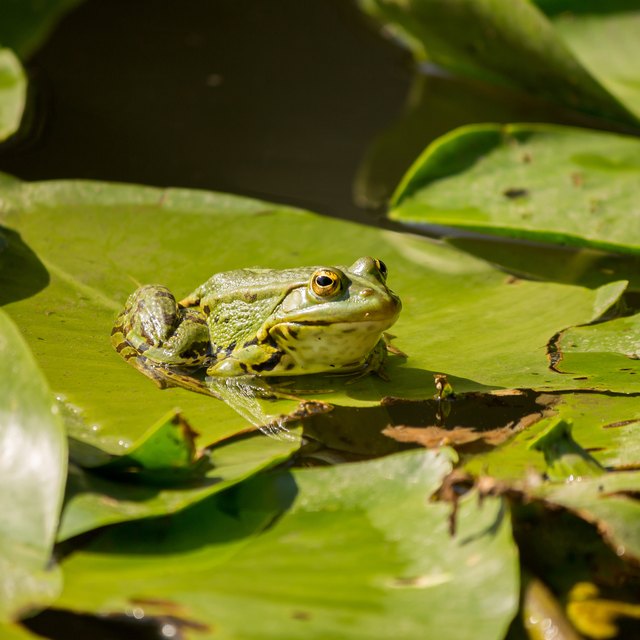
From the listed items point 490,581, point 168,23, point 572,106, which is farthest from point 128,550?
point 168,23

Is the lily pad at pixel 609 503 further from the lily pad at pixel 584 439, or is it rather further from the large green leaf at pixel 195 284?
the large green leaf at pixel 195 284

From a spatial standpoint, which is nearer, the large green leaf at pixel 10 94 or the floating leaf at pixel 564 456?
the floating leaf at pixel 564 456

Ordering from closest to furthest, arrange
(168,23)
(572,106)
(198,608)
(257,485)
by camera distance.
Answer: (198,608), (257,485), (572,106), (168,23)

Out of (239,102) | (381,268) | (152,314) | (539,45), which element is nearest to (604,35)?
(539,45)

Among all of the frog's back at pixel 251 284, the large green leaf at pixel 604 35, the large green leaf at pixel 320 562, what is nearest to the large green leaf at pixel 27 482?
the large green leaf at pixel 320 562

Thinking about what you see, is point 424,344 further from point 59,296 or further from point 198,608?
point 198,608

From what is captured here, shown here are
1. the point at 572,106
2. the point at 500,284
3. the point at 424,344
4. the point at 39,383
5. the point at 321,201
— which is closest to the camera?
the point at 39,383
